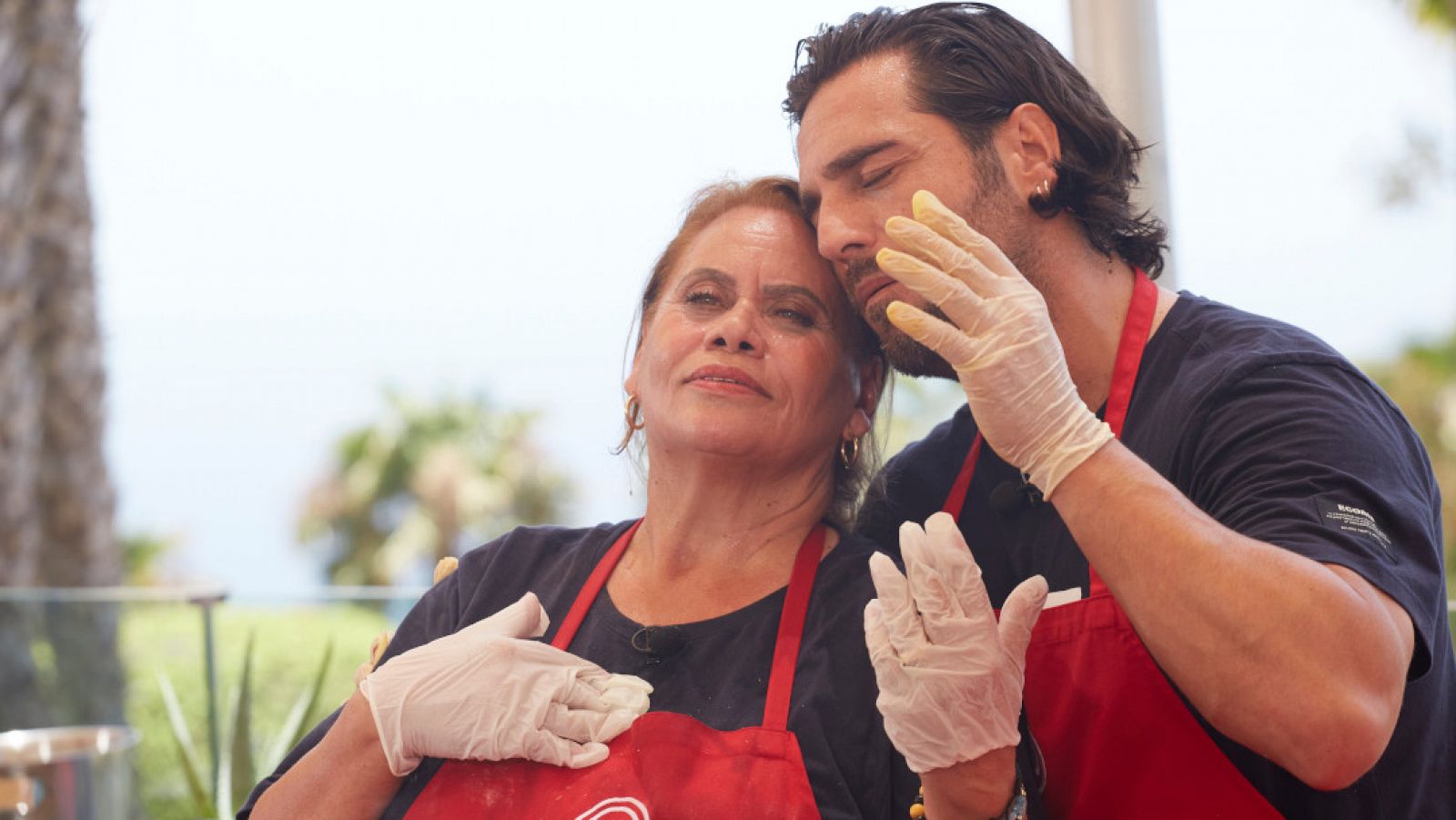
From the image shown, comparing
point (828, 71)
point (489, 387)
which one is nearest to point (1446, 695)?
point (828, 71)

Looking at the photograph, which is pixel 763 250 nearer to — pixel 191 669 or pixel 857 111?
pixel 857 111

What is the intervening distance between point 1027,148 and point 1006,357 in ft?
1.95

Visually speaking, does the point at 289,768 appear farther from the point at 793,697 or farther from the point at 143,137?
the point at 143,137

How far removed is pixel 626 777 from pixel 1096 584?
2.02 feet

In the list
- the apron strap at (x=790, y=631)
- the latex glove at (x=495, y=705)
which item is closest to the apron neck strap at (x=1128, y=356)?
the apron strap at (x=790, y=631)

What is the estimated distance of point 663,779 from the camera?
153 centimetres

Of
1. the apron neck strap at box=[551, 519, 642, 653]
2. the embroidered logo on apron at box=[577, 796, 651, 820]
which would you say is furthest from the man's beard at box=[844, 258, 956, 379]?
the embroidered logo on apron at box=[577, 796, 651, 820]

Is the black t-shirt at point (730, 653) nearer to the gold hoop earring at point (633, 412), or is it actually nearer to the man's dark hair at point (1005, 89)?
the gold hoop earring at point (633, 412)

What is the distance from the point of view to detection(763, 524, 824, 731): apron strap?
1.57 meters

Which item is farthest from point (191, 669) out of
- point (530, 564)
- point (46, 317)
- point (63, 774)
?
point (46, 317)

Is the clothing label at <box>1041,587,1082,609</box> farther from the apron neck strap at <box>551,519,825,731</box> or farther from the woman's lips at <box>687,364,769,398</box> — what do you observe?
the woman's lips at <box>687,364,769,398</box>

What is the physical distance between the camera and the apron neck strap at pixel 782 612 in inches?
62.1

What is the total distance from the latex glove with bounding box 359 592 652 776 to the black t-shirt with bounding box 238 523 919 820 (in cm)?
6

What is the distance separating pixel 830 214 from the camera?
177 cm
